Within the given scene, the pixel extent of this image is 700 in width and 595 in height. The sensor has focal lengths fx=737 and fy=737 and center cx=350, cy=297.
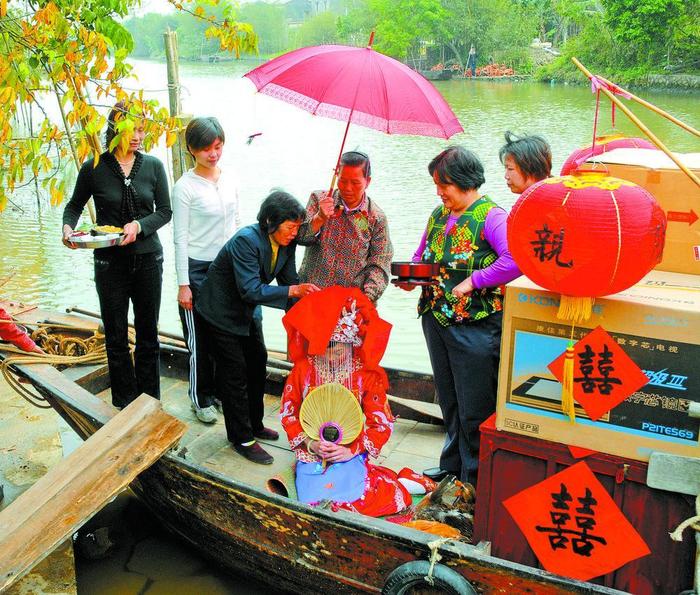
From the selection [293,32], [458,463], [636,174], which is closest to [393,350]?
[458,463]

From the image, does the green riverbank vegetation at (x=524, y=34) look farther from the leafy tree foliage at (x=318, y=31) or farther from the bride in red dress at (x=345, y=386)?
the bride in red dress at (x=345, y=386)

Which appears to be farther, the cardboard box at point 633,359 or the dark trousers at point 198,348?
the dark trousers at point 198,348

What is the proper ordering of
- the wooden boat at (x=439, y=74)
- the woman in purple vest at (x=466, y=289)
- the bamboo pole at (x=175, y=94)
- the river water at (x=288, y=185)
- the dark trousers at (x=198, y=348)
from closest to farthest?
the woman in purple vest at (x=466, y=289) → the dark trousers at (x=198, y=348) → the river water at (x=288, y=185) → the bamboo pole at (x=175, y=94) → the wooden boat at (x=439, y=74)

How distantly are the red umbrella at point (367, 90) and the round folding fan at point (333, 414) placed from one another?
3.60ft

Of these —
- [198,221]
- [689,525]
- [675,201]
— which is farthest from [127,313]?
[689,525]

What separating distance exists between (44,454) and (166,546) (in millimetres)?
1164

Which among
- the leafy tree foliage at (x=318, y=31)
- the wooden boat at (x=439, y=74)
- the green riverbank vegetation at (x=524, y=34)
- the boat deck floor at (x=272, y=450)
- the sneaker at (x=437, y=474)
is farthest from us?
the leafy tree foliage at (x=318, y=31)

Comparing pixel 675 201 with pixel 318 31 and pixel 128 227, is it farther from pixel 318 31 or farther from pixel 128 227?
pixel 318 31

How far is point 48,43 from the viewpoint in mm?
2914

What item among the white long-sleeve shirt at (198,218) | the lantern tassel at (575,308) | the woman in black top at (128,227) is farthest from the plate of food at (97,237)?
the lantern tassel at (575,308)

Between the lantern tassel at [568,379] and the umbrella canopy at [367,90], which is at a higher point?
the umbrella canopy at [367,90]

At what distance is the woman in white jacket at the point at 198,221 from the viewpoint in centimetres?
359

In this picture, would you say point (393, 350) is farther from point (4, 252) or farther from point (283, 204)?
point (4, 252)

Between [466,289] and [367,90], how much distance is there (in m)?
0.97
